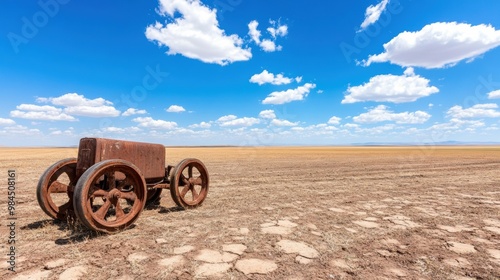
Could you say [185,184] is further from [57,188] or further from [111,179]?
[57,188]

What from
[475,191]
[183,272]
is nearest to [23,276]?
[183,272]

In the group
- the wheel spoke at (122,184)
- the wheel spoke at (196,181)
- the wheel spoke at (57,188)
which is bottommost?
the wheel spoke at (196,181)

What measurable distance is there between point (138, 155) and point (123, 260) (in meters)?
2.43

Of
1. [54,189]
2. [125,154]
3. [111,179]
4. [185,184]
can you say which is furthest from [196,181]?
[54,189]

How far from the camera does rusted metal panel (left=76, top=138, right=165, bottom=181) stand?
4.61 metres

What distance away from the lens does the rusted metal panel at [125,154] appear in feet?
15.1

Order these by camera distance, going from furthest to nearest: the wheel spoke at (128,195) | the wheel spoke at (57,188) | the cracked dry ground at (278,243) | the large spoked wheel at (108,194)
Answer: the wheel spoke at (57,188) < the wheel spoke at (128,195) < the large spoked wheel at (108,194) < the cracked dry ground at (278,243)

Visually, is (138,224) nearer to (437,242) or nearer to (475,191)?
(437,242)

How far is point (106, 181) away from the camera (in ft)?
15.7

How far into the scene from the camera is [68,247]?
3738 mm

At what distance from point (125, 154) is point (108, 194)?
3.14 feet

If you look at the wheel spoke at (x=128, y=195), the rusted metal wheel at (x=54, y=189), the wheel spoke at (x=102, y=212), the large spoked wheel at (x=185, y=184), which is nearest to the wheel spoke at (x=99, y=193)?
the wheel spoke at (x=102, y=212)

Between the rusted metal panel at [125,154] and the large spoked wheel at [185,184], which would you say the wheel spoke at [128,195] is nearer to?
the rusted metal panel at [125,154]

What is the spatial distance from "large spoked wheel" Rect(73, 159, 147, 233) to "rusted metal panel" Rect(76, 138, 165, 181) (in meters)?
0.38
